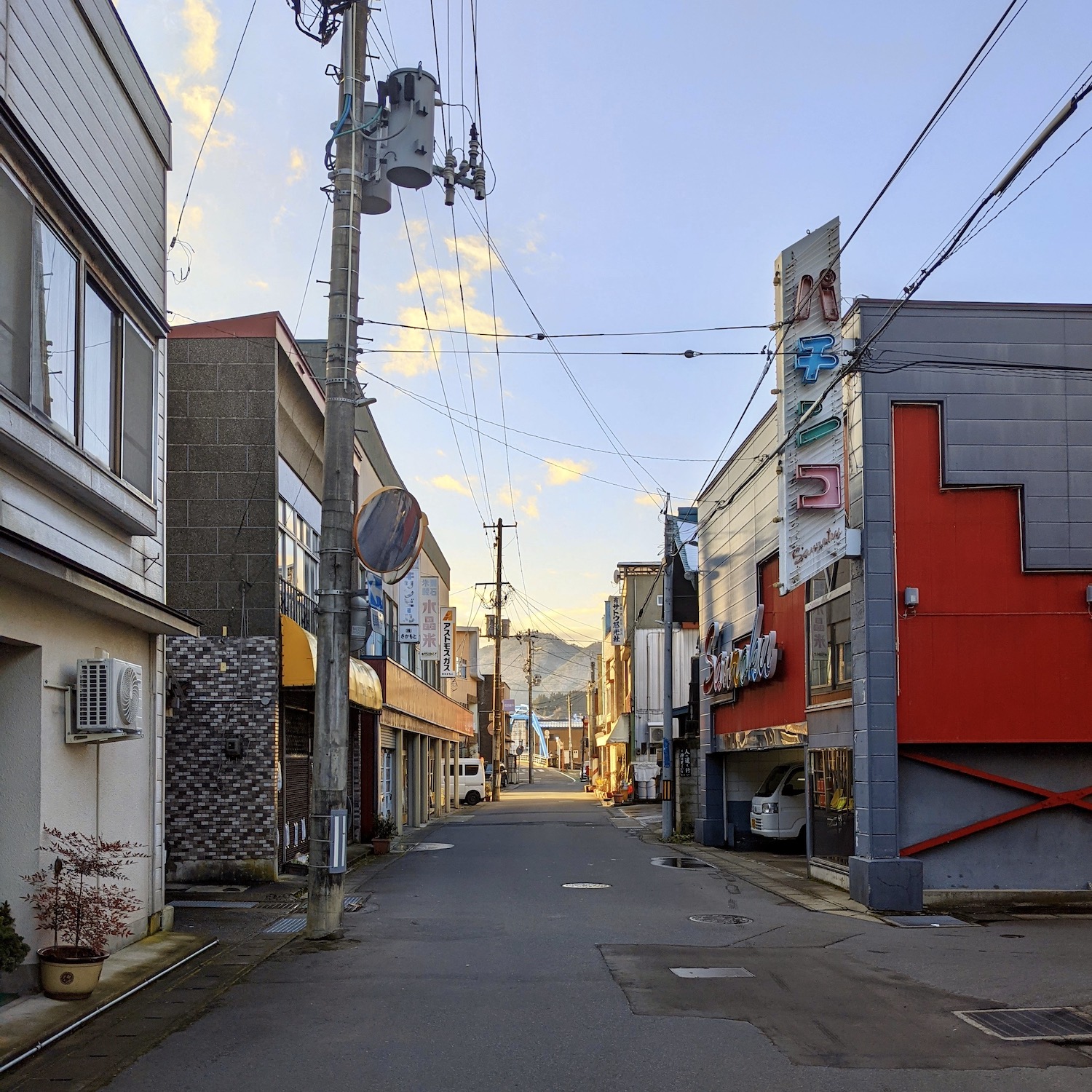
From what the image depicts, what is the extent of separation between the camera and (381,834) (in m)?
26.3

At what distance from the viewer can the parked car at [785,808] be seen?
24750mm

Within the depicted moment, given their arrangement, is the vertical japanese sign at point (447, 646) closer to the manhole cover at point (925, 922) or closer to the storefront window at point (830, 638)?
the storefront window at point (830, 638)

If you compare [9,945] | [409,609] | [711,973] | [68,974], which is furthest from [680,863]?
[9,945]

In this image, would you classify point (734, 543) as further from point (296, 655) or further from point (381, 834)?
point (296, 655)

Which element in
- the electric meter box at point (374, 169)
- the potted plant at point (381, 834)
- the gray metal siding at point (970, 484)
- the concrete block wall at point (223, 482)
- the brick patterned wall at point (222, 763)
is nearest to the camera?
the electric meter box at point (374, 169)

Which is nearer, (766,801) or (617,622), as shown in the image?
(766,801)

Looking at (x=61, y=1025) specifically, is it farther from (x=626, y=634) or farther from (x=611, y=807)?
(x=626, y=634)

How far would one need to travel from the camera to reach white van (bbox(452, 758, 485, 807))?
54750 millimetres

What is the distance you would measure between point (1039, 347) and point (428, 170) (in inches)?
349

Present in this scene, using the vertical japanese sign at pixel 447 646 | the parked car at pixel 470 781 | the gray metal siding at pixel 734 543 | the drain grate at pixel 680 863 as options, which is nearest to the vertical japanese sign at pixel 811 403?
the gray metal siding at pixel 734 543

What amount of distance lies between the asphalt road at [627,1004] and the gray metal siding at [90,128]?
23.3 feet

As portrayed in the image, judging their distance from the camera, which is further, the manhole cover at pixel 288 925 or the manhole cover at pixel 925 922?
the manhole cover at pixel 925 922

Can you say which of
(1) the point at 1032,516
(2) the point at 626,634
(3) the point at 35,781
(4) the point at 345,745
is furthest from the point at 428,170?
(2) the point at 626,634

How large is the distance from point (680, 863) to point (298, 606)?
874 cm
